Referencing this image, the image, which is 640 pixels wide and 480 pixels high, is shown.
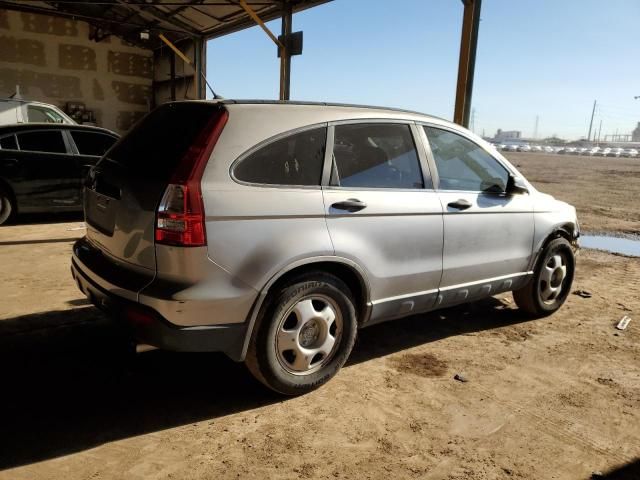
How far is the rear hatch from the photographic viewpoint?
8.45 feet

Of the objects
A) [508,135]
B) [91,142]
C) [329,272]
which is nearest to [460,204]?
[329,272]

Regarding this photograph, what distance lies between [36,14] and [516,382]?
2098 cm

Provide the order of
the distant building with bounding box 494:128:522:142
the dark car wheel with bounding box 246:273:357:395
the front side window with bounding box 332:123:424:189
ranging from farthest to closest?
the distant building with bounding box 494:128:522:142, the front side window with bounding box 332:123:424:189, the dark car wheel with bounding box 246:273:357:395

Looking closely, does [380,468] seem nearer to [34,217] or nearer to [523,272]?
[523,272]

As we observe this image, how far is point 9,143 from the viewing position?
737 centimetres

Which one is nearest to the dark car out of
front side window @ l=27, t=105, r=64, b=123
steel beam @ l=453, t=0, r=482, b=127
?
front side window @ l=27, t=105, r=64, b=123

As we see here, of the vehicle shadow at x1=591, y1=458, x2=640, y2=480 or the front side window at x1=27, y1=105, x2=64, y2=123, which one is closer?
the vehicle shadow at x1=591, y1=458, x2=640, y2=480

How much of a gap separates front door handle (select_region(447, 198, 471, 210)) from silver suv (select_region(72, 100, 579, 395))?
0.01 meters

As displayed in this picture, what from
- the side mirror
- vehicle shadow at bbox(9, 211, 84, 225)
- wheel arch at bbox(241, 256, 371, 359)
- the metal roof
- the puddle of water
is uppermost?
the metal roof

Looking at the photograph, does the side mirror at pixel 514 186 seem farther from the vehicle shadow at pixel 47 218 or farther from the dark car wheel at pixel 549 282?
the vehicle shadow at pixel 47 218

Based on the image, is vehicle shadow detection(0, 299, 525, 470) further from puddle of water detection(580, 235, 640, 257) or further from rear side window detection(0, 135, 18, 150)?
puddle of water detection(580, 235, 640, 257)

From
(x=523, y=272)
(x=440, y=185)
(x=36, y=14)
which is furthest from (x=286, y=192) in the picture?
(x=36, y=14)

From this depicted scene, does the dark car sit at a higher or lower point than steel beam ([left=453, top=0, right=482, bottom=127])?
lower

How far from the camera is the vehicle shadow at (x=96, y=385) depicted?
2580 millimetres
